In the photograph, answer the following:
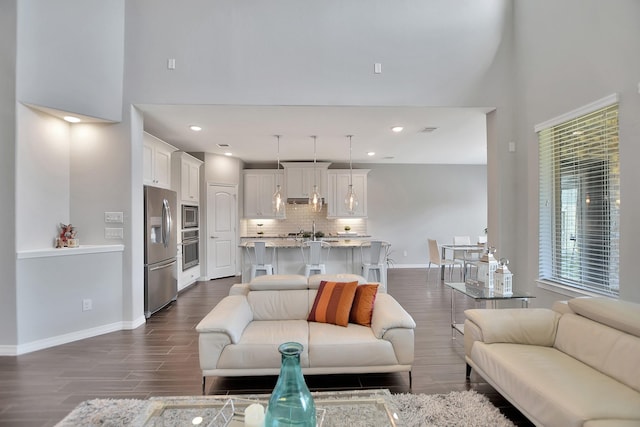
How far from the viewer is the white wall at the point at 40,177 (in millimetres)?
3361

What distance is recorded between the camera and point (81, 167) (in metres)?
3.99

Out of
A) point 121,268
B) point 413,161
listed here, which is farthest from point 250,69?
point 413,161

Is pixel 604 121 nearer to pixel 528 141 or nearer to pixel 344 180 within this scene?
pixel 528 141

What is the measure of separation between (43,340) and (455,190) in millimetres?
8498

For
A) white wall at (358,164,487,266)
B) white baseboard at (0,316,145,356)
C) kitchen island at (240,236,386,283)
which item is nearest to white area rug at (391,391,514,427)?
kitchen island at (240,236,386,283)

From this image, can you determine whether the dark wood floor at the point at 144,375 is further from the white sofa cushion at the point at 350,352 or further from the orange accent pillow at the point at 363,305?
the orange accent pillow at the point at 363,305

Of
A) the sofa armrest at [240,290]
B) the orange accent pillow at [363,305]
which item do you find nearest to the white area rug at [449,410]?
the orange accent pillow at [363,305]

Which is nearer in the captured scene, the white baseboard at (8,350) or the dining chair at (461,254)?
the white baseboard at (8,350)

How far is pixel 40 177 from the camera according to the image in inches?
142

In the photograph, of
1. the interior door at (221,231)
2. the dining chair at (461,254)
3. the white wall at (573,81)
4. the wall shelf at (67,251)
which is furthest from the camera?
the interior door at (221,231)

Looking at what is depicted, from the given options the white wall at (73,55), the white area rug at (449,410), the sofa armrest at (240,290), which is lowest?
the white area rug at (449,410)

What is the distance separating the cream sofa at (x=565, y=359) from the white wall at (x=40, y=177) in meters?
4.32

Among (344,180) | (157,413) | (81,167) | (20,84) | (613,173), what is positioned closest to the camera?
(157,413)

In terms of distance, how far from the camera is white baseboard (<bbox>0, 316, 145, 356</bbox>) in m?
3.26
